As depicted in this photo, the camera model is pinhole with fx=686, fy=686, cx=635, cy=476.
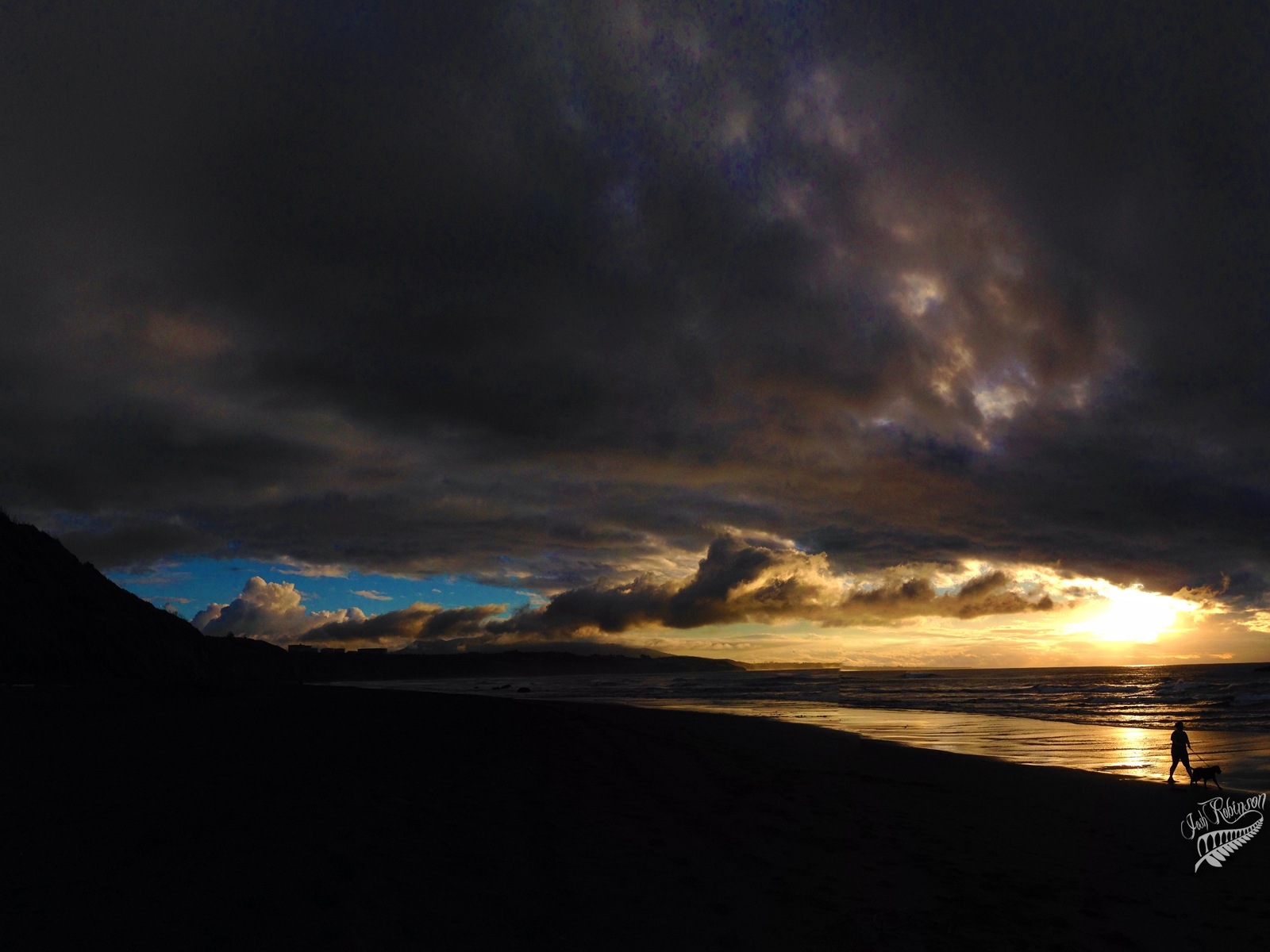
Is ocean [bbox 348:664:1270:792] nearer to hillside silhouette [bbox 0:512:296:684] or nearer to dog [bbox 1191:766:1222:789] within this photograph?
dog [bbox 1191:766:1222:789]

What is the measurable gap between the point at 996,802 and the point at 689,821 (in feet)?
25.6

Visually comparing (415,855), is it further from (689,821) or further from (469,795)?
(689,821)

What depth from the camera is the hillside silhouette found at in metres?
26.0

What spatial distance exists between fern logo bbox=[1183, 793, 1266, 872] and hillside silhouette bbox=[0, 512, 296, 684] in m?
32.3

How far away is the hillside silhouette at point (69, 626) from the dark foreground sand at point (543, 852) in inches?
479

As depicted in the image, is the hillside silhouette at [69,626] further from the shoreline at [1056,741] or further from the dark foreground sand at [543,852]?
the shoreline at [1056,741]

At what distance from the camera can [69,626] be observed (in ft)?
95.9

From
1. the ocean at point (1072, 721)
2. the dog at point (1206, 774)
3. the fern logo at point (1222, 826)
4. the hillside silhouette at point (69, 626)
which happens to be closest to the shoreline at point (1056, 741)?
the ocean at point (1072, 721)

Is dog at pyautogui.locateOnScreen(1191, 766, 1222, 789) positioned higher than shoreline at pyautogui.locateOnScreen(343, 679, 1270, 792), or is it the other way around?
dog at pyautogui.locateOnScreen(1191, 766, 1222, 789)

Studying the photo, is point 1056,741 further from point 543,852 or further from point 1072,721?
point 543,852

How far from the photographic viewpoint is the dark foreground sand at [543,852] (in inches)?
242

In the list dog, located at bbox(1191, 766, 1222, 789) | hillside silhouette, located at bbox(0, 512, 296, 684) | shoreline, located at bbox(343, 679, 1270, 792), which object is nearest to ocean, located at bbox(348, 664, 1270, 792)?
shoreline, located at bbox(343, 679, 1270, 792)

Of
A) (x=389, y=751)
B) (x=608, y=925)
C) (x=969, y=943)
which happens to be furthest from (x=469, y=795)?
(x=969, y=943)

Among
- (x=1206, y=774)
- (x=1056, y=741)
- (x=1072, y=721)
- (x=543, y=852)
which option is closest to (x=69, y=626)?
(x=543, y=852)
